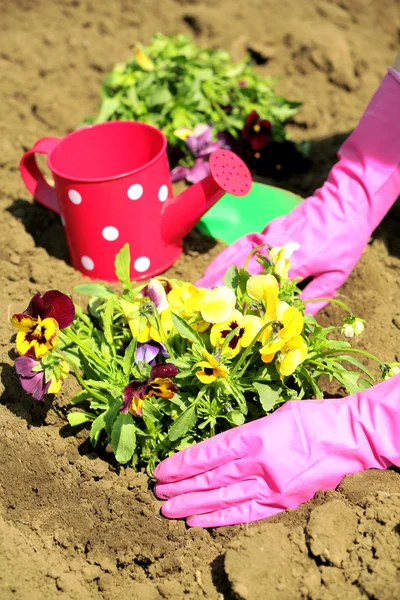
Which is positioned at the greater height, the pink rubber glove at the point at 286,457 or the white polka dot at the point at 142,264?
the pink rubber glove at the point at 286,457

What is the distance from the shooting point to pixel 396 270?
213cm

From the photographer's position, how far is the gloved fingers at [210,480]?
1440 mm

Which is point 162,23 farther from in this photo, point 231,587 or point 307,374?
point 231,587

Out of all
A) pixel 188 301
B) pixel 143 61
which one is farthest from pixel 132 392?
pixel 143 61

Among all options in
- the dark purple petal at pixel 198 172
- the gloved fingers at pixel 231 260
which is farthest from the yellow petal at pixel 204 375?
the dark purple petal at pixel 198 172

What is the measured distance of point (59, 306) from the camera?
4.61 feet

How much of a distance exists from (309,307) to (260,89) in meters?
1.13

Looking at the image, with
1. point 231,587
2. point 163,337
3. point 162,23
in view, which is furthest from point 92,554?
point 162,23

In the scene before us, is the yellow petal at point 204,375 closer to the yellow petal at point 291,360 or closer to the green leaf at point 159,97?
the yellow petal at point 291,360

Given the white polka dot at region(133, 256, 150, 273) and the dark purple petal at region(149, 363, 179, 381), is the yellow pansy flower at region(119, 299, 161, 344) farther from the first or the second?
the white polka dot at region(133, 256, 150, 273)

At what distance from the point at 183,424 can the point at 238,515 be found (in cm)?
22

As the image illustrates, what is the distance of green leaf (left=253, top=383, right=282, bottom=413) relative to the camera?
147 centimetres

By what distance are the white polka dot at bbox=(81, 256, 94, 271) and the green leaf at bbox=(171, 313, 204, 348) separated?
0.62 metres

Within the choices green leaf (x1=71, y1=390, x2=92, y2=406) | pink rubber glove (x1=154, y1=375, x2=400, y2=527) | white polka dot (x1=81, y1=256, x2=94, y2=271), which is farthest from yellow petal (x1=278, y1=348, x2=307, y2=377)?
white polka dot (x1=81, y1=256, x2=94, y2=271)
